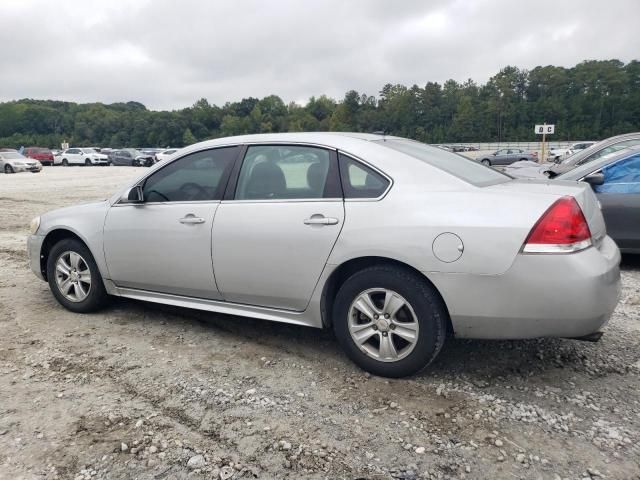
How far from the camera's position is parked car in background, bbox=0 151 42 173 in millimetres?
31625

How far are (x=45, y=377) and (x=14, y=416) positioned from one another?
0.50 meters

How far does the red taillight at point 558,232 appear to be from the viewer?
2840 mm

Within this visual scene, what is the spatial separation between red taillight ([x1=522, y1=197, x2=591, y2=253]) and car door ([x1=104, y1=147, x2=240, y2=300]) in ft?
7.04

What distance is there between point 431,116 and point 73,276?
118766mm

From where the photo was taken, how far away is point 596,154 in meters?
8.45

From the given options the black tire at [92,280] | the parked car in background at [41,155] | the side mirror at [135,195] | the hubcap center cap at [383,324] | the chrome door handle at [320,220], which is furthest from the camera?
the parked car in background at [41,155]

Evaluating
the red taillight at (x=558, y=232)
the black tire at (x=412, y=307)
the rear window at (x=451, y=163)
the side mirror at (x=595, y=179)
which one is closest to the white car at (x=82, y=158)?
the side mirror at (x=595, y=179)

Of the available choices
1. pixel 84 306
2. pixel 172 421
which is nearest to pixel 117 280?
pixel 84 306

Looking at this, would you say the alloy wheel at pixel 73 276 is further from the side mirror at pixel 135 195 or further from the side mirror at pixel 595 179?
the side mirror at pixel 595 179

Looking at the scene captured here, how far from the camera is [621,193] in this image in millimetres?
5867

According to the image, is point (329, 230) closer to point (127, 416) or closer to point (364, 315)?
point (364, 315)

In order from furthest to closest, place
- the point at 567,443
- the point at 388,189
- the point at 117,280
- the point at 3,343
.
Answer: the point at 117,280
the point at 3,343
the point at 388,189
the point at 567,443

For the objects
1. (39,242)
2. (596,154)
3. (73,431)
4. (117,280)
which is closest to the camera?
(73,431)

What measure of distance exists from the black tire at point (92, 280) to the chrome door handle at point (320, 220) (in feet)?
7.06
